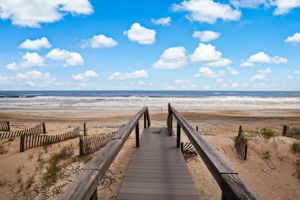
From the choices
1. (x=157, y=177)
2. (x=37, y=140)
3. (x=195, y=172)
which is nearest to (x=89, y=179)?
(x=157, y=177)

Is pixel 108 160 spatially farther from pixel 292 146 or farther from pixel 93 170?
pixel 292 146

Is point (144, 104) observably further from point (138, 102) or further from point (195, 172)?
point (195, 172)

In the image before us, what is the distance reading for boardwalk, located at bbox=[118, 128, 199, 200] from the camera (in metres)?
3.39

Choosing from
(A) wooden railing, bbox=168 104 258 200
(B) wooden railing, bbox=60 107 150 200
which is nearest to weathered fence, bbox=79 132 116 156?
(B) wooden railing, bbox=60 107 150 200

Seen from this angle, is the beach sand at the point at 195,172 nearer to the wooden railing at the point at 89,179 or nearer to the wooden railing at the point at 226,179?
the wooden railing at the point at 89,179

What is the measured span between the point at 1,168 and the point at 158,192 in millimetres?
6307

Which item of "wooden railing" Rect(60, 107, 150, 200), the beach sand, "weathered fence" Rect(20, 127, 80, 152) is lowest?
the beach sand

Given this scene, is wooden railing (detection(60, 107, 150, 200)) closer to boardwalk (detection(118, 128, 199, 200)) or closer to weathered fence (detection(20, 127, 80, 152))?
boardwalk (detection(118, 128, 199, 200))

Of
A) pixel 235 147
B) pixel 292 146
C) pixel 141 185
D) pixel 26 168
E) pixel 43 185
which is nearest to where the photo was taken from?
pixel 141 185

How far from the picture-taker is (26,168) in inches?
263

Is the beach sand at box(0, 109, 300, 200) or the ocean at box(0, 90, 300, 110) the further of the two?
the ocean at box(0, 90, 300, 110)

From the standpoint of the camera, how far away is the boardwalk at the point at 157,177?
11.1ft

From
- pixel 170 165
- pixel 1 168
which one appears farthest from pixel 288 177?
pixel 1 168

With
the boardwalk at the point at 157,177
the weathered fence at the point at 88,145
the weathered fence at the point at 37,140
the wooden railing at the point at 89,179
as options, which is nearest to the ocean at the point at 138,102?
the weathered fence at the point at 37,140
